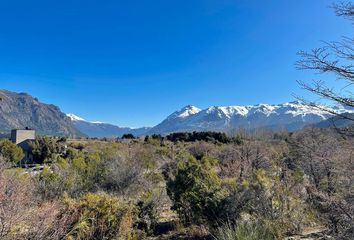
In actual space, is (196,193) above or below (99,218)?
above

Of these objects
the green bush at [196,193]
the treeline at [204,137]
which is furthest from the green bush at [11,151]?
the green bush at [196,193]

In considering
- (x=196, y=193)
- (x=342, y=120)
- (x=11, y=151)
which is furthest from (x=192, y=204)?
(x=11, y=151)

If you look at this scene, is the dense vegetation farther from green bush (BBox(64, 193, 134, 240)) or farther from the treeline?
the treeline

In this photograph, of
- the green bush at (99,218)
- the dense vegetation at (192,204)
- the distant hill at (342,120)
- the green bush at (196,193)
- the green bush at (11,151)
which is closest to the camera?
the distant hill at (342,120)

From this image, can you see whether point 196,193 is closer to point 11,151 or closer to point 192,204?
point 192,204

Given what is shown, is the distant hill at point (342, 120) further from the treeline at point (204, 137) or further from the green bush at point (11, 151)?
the treeline at point (204, 137)

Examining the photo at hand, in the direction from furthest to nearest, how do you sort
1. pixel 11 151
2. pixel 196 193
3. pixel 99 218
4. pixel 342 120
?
pixel 11 151 → pixel 196 193 → pixel 99 218 → pixel 342 120

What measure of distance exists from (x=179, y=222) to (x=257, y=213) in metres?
3.21

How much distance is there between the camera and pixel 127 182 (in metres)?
15.8

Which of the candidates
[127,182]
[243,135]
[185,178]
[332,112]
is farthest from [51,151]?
[332,112]

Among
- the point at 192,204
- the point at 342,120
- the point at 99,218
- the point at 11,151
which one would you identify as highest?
the point at 342,120

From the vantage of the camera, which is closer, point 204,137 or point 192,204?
→ point 192,204

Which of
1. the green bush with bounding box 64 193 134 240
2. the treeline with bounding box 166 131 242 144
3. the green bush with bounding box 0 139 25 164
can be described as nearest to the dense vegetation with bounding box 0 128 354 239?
the green bush with bounding box 64 193 134 240

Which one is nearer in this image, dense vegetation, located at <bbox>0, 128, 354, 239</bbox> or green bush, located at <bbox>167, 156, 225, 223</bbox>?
dense vegetation, located at <bbox>0, 128, 354, 239</bbox>
